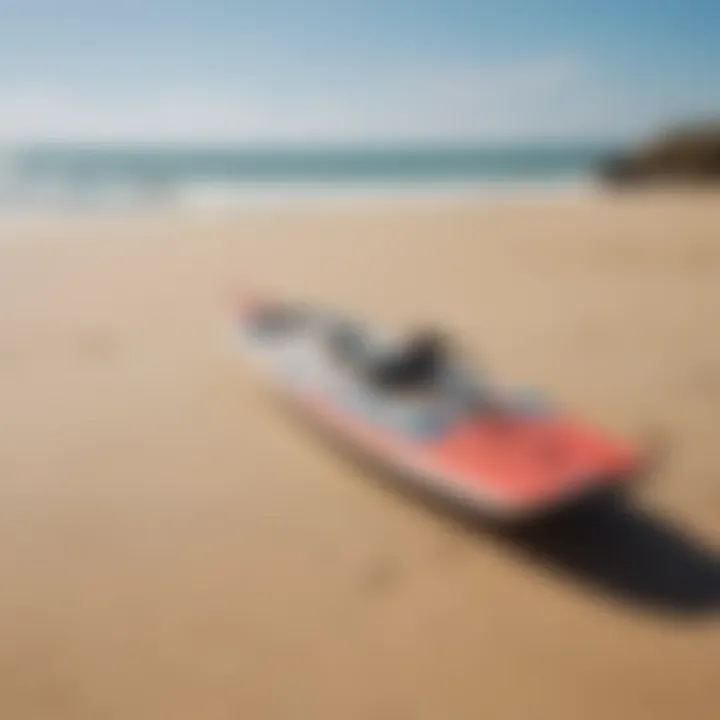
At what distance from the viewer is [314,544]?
3.04 metres

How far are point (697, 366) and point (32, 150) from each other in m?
18.4

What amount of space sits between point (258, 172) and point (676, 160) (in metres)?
8.72

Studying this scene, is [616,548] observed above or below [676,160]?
above

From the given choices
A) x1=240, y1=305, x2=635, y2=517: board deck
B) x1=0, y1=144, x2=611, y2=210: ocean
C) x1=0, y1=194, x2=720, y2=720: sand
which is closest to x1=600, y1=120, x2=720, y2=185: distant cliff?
x1=0, y1=144, x2=611, y2=210: ocean

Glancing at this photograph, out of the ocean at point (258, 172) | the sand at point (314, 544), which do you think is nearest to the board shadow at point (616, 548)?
the sand at point (314, 544)

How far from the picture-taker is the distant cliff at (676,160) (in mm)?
13320

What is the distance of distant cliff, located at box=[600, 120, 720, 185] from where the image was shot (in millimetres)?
13320

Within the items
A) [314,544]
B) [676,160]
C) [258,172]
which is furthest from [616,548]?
[258,172]

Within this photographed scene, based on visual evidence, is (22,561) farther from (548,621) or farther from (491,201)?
(491,201)

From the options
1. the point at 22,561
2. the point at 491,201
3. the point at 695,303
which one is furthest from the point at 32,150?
the point at 22,561

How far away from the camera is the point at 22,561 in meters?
2.94

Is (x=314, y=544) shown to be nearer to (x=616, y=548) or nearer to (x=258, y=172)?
(x=616, y=548)

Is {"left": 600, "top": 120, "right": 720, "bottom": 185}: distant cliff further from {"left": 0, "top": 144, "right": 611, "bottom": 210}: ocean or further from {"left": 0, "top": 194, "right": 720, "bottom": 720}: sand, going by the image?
{"left": 0, "top": 194, "right": 720, "bottom": 720}: sand

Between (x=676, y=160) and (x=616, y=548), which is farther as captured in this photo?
(x=676, y=160)
